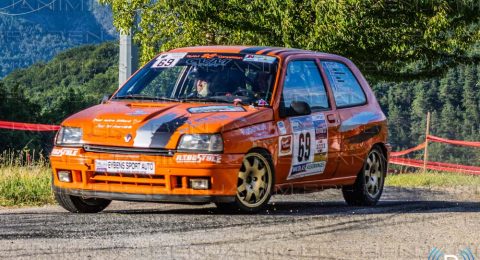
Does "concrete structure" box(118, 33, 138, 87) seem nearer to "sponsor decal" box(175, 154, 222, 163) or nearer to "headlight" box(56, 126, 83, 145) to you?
"headlight" box(56, 126, 83, 145)

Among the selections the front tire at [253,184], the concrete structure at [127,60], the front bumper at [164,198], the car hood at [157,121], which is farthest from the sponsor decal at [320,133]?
the concrete structure at [127,60]

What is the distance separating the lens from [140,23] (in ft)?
90.9

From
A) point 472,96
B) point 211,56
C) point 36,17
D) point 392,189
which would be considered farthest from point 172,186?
point 36,17

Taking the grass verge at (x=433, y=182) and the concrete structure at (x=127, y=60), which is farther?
the concrete structure at (x=127, y=60)

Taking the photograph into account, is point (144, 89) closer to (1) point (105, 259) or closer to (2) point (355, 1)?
(1) point (105, 259)

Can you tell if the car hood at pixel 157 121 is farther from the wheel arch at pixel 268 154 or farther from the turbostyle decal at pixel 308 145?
the turbostyle decal at pixel 308 145

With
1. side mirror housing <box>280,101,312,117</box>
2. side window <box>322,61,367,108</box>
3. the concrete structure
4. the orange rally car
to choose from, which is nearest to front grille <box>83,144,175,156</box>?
the orange rally car

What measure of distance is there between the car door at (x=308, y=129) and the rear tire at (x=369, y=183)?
625 mm

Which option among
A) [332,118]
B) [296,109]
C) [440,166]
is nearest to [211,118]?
[296,109]

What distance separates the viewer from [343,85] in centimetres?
1184

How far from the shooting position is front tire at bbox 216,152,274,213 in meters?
9.76

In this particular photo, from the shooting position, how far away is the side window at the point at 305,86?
35.3 ft

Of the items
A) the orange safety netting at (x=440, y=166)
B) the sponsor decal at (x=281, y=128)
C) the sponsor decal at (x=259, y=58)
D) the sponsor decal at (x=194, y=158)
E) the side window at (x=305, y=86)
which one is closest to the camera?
the sponsor decal at (x=194, y=158)

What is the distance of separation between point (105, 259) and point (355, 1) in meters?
18.8
